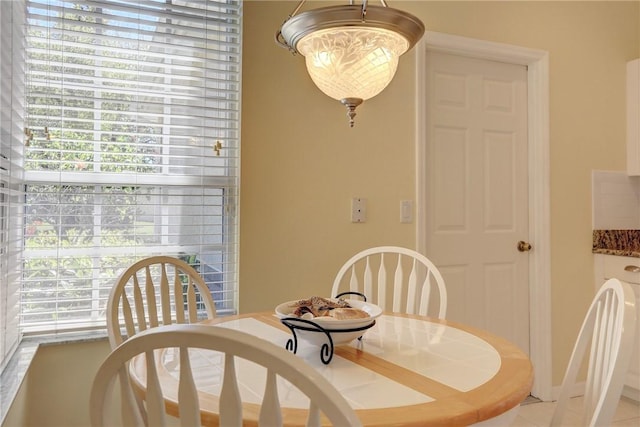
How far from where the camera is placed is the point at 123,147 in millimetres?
2053

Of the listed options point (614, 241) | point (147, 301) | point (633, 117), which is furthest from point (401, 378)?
point (633, 117)

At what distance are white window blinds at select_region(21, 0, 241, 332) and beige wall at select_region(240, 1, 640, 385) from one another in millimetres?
119

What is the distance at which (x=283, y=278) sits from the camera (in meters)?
2.31

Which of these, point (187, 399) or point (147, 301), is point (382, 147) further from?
point (187, 399)

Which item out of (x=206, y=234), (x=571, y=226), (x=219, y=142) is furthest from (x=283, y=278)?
(x=571, y=226)

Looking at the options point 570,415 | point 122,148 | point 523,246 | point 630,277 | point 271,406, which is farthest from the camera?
point 523,246

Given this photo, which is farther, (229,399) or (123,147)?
(123,147)

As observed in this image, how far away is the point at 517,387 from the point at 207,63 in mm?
1848

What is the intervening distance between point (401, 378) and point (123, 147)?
61.2 inches

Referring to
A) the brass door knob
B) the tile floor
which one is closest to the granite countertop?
the brass door knob

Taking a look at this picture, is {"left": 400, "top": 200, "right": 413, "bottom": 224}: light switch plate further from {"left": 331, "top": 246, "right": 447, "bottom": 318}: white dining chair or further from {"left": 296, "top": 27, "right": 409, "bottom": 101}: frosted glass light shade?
{"left": 296, "top": 27, "right": 409, "bottom": 101}: frosted glass light shade

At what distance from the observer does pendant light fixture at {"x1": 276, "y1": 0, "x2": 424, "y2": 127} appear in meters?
1.26

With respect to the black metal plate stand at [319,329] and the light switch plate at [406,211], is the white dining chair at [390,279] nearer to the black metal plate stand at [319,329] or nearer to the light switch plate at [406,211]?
the light switch plate at [406,211]

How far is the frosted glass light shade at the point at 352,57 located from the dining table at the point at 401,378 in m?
0.76
